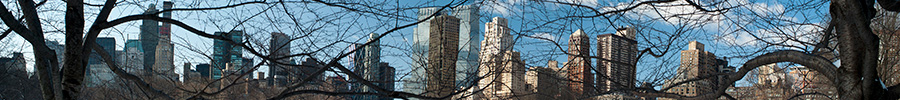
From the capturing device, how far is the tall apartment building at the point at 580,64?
6.85 metres

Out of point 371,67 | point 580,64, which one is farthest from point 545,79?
point 371,67

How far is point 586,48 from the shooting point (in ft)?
23.0

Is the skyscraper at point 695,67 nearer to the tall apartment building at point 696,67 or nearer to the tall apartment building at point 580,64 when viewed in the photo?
the tall apartment building at point 696,67

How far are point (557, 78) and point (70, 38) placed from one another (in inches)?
159

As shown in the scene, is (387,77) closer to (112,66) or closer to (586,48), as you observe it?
(586,48)

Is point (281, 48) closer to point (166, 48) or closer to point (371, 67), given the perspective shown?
point (371, 67)

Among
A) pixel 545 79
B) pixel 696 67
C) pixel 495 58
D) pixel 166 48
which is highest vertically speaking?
pixel 166 48

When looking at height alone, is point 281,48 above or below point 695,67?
above

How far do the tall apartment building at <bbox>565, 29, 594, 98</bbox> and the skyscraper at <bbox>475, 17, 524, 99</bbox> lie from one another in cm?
54

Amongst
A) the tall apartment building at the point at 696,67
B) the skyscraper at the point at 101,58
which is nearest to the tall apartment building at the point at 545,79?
the tall apartment building at the point at 696,67

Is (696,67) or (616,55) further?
(696,67)

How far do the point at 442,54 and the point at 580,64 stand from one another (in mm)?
1418

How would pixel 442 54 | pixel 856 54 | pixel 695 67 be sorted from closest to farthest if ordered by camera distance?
pixel 856 54
pixel 442 54
pixel 695 67

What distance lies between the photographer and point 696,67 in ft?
24.1
